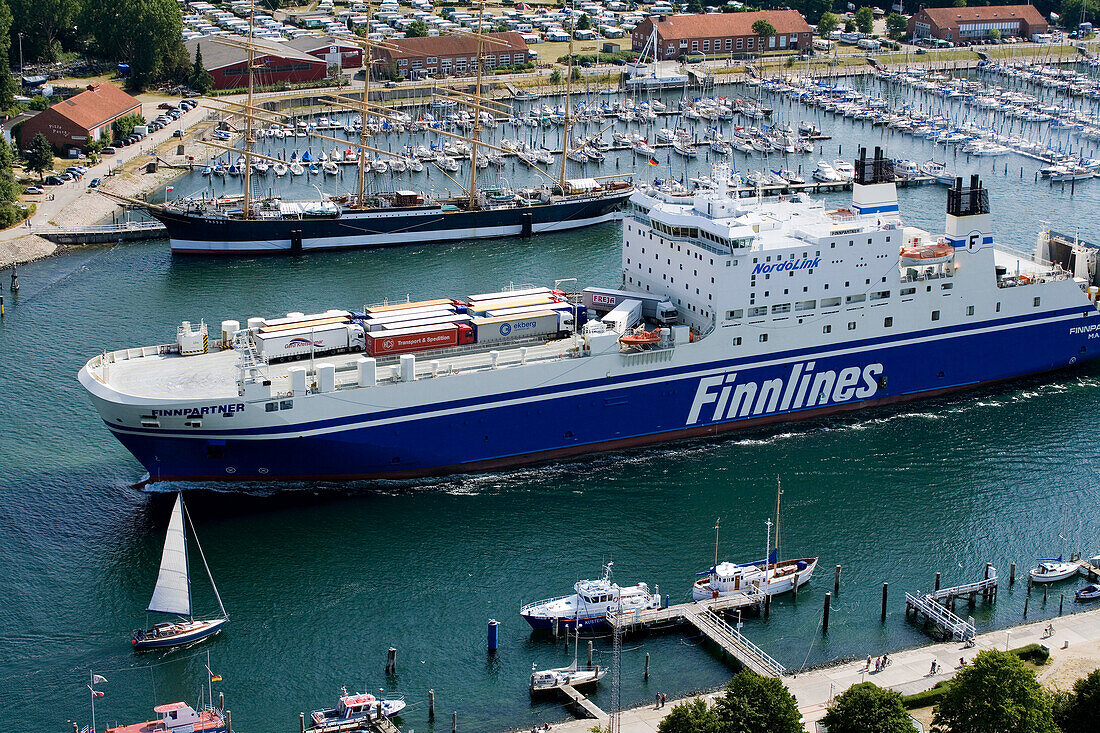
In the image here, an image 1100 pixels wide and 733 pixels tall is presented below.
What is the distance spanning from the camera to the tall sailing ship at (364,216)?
72562 millimetres

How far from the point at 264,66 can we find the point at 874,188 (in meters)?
64.6

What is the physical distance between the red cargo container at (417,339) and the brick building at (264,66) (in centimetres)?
6302

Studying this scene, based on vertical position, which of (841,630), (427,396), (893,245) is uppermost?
(893,245)

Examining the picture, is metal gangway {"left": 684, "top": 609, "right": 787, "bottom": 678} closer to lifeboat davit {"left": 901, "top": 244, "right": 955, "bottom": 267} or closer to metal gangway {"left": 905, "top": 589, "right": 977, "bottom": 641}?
metal gangway {"left": 905, "top": 589, "right": 977, "bottom": 641}

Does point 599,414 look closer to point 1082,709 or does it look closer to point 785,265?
point 785,265

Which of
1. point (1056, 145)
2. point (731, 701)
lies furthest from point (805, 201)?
point (1056, 145)

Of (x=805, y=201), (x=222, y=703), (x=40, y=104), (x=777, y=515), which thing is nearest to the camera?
(x=222, y=703)

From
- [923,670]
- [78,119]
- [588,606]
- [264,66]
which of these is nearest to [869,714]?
[923,670]

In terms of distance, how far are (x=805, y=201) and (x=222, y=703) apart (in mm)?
30423

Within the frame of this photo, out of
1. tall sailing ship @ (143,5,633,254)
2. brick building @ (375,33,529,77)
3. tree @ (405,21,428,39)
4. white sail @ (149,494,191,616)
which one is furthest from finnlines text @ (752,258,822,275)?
tree @ (405,21,428,39)

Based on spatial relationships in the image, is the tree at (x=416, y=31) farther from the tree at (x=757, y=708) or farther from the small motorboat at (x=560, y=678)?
the tree at (x=757, y=708)

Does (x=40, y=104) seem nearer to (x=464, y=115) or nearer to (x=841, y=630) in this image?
(x=464, y=115)

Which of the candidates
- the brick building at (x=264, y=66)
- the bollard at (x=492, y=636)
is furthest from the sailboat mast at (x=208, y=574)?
the brick building at (x=264, y=66)

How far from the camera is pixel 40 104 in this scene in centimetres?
9419
